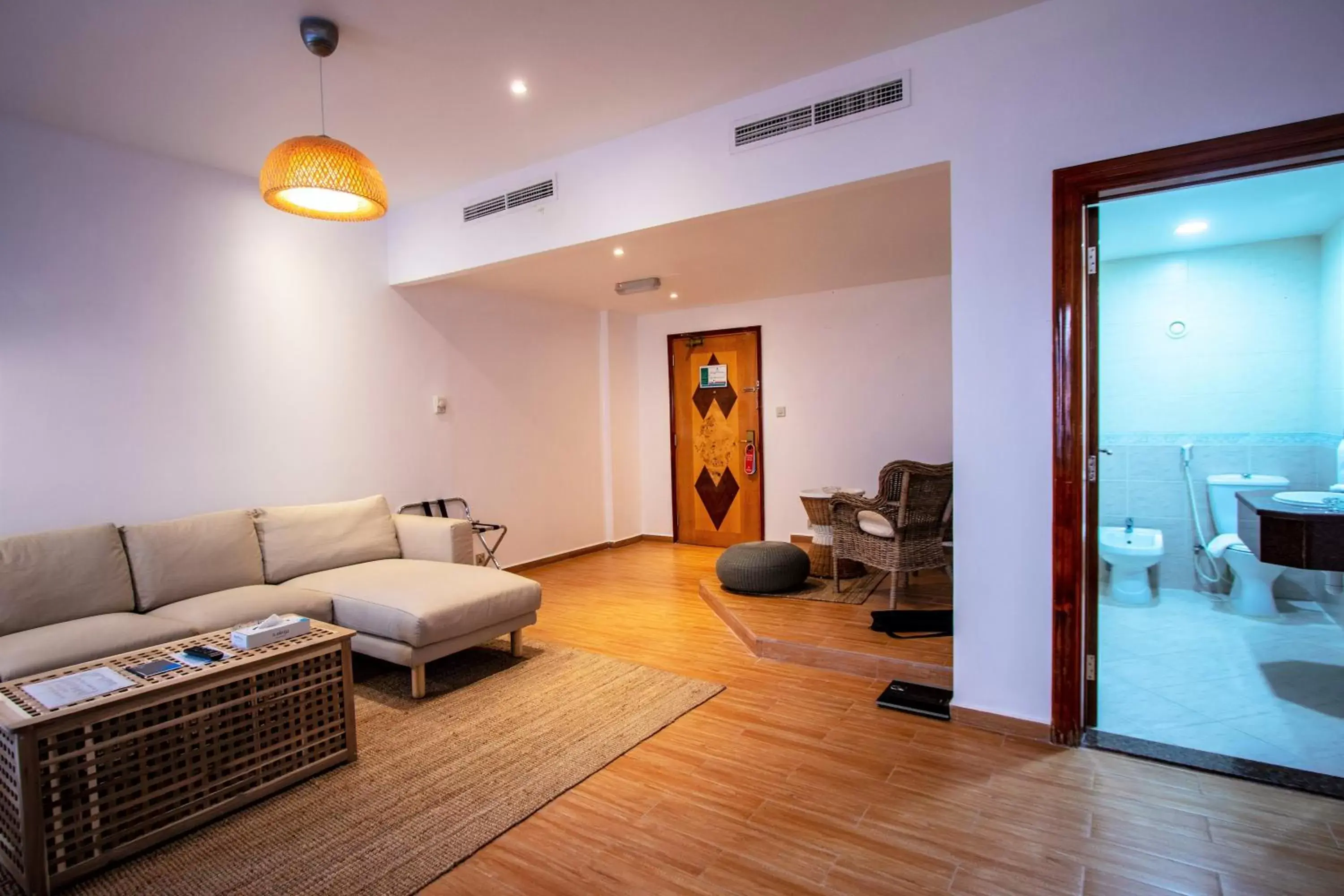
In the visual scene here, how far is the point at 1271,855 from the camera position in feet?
6.22

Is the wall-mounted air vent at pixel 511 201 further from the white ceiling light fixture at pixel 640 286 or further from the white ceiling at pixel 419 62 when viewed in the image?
the white ceiling light fixture at pixel 640 286

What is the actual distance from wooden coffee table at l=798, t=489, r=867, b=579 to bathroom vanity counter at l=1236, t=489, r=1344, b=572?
249cm

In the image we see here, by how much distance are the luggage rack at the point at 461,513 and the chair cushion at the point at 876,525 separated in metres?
2.45

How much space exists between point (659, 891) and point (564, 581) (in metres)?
3.76

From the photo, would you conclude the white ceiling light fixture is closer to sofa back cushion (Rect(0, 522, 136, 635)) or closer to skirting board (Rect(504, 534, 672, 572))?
skirting board (Rect(504, 534, 672, 572))

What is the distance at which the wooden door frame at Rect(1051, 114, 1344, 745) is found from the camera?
2.40 meters

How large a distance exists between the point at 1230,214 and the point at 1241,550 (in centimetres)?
199

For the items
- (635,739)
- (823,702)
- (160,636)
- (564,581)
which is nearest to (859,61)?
(823,702)

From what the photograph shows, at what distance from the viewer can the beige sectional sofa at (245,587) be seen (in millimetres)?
2801

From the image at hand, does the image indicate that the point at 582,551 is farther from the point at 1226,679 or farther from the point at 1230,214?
the point at 1230,214

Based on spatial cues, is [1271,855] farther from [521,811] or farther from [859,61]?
[859,61]

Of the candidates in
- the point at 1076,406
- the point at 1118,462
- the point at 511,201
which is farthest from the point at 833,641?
the point at 511,201

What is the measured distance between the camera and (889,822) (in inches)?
83.1

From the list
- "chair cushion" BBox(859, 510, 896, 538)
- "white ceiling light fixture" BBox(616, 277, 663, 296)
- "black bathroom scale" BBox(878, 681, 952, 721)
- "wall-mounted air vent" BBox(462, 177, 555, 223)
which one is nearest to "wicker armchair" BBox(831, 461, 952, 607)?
"chair cushion" BBox(859, 510, 896, 538)
